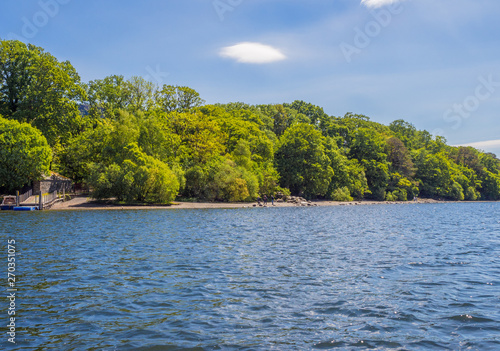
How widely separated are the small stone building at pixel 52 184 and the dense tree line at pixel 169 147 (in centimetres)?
210

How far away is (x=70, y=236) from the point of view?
24.6 metres

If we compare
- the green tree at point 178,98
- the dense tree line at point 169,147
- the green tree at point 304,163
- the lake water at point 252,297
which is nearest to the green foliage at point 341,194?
the dense tree line at point 169,147

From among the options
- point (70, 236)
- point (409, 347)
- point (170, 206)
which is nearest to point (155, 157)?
point (170, 206)

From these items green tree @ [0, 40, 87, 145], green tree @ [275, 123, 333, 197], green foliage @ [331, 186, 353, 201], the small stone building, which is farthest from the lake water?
green foliage @ [331, 186, 353, 201]

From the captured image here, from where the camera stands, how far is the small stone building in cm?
5517

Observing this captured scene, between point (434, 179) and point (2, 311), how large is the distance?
12879 centimetres

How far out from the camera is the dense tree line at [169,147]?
5653cm

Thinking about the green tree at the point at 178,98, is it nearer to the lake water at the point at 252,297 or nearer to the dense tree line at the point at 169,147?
the dense tree line at the point at 169,147

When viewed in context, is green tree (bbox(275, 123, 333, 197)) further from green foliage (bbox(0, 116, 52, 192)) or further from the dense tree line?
green foliage (bbox(0, 116, 52, 192))

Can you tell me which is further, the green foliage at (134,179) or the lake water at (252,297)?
the green foliage at (134,179)

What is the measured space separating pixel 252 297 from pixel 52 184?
57181 mm

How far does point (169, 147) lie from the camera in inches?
2785

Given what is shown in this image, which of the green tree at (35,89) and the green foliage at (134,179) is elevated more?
the green tree at (35,89)

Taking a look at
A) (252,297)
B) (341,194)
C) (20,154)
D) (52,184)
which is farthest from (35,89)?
(341,194)
